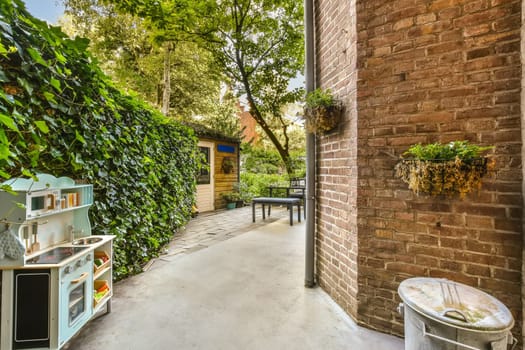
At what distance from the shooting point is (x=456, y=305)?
1202mm

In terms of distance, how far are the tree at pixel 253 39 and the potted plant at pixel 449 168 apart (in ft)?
22.8

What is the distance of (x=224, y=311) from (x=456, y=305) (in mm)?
1787

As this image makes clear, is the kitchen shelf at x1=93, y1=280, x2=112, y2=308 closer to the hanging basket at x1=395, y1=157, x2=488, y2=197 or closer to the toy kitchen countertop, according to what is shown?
the toy kitchen countertop

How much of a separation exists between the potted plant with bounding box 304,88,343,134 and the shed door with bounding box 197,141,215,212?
5.19 m

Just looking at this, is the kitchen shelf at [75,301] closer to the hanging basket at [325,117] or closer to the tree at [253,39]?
the hanging basket at [325,117]

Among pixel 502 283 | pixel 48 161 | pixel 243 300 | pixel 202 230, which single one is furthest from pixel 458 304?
pixel 202 230

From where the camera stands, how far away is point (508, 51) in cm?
151

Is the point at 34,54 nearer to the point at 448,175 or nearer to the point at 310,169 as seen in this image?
the point at 310,169

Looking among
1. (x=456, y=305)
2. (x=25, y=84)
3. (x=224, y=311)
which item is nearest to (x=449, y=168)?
(x=456, y=305)

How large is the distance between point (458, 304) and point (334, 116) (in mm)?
1592

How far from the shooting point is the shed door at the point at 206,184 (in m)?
7.00

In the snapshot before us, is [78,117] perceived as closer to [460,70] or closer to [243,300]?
[243,300]

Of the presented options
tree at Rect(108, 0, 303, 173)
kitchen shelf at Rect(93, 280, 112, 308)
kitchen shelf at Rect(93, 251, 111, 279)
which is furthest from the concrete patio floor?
tree at Rect(108, 0, 303, 173)

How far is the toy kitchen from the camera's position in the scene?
1.46m
